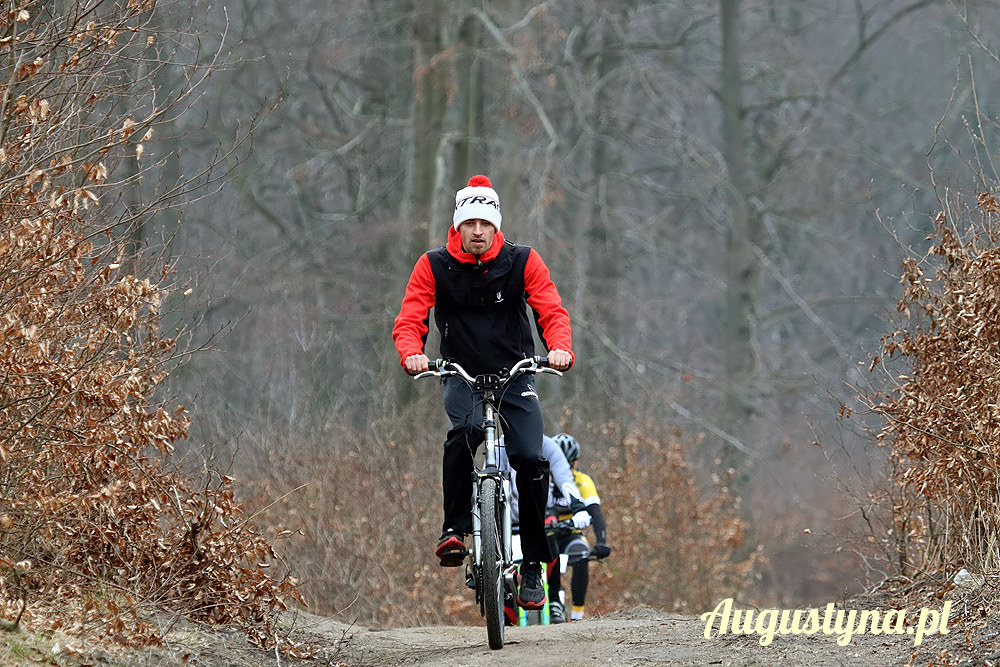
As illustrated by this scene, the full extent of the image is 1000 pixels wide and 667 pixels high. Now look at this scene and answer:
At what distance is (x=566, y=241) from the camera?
25.1 m

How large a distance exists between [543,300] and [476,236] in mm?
563

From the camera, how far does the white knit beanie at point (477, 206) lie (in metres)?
8.59

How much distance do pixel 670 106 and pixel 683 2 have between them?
7.91ft

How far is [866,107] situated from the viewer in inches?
1384

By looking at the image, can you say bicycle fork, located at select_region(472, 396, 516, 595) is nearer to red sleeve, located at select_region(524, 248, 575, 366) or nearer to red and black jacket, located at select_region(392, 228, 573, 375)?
red and black jacket, located at select_region(392, 228, 573, 375)

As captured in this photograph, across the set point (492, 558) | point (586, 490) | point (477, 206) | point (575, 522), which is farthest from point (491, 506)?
point (586, 490)

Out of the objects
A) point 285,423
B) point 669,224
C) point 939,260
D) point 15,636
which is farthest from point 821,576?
point 15,636

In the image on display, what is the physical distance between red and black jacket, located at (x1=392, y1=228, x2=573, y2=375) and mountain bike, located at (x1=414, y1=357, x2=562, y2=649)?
0.20 meters

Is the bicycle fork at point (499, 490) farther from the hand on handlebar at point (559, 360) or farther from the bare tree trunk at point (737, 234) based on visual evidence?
the bare tree trunk at point (737, 234)

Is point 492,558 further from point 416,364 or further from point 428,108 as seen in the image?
point 428,108

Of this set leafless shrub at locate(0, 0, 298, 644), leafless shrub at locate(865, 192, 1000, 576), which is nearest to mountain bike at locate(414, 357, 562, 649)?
leafless shrub at locate(0, 0, 298, 644)

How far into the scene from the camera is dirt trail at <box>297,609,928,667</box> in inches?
306

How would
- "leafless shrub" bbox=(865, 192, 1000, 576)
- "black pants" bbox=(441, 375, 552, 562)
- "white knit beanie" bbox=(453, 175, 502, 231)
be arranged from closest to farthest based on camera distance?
"black pants" bbox=(441, 375, 552, 562), "white knit beanie" bbox=(453, 175, 502, 231), "leafless shrub" bbox=(865, 192, 1000, 576)

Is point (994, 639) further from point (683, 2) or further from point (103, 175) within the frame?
point (683, 2)
